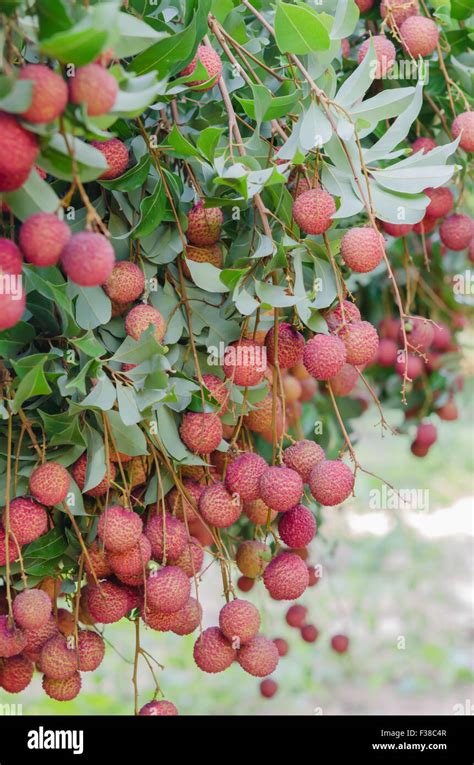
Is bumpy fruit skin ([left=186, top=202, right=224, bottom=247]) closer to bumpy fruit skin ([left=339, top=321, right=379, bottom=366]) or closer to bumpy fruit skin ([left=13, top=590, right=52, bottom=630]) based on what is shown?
bumpy fruit skin ([left=339, top=321, right=379, bottom=366])

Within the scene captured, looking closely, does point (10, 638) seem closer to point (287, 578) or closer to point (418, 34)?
point (287, 578)

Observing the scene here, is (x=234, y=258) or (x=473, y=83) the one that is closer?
(x=234, y=258)

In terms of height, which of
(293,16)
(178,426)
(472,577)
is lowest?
(472,577)

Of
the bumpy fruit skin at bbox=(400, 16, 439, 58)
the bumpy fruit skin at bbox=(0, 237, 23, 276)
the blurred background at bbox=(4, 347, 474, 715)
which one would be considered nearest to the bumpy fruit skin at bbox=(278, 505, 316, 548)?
the bumpy fruit skin at bbox=(0, 237, 23, 276)

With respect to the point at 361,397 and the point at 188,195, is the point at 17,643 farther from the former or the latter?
the point at 361,397

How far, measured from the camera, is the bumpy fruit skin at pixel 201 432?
25.5 inches

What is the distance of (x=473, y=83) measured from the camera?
0.82 m

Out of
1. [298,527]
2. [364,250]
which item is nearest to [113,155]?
[364,250]

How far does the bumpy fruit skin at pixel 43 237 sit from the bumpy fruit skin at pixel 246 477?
0.27 metres

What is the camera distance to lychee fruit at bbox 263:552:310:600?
66 centimetres

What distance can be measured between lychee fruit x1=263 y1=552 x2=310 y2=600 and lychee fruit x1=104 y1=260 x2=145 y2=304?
9.4 inches

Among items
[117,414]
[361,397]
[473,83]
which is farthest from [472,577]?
[117,414]

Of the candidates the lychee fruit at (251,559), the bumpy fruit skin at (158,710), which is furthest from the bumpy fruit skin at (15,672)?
the lychee fruit at (251,559)
